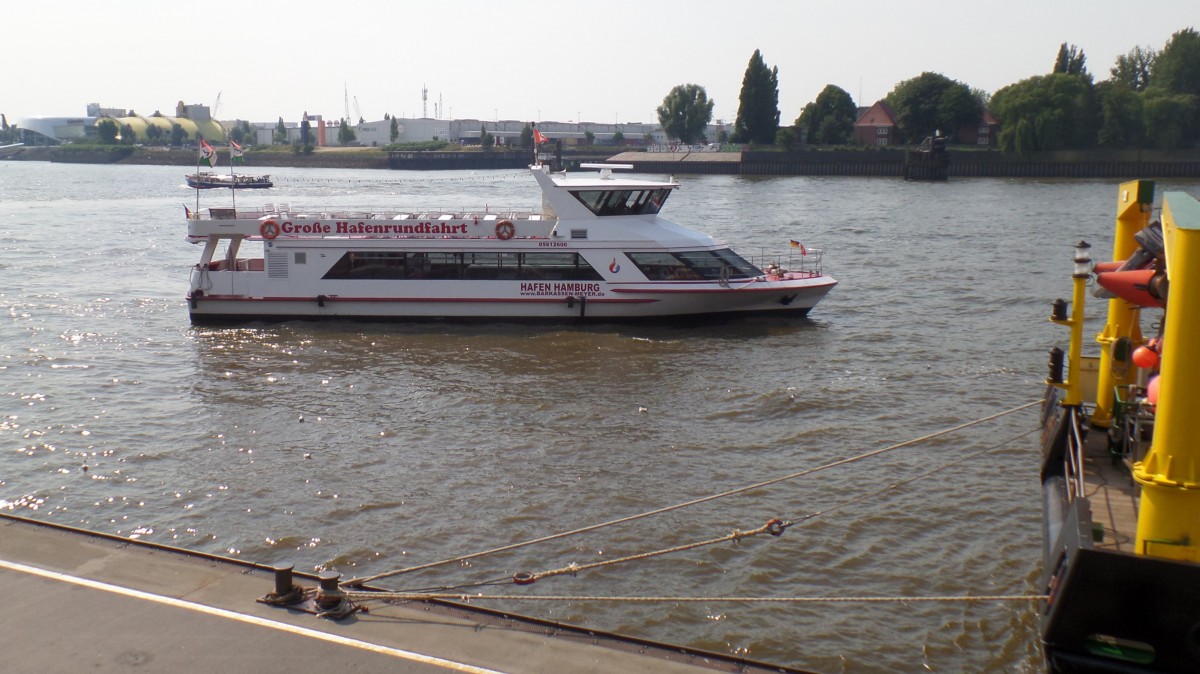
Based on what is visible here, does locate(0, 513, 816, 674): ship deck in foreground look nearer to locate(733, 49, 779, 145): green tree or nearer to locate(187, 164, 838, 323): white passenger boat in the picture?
locate(187, 164, 838, 323): white passenger boat

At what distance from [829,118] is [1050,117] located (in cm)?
2864

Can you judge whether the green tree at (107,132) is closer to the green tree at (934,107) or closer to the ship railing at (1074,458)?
the green tree at (934,107)

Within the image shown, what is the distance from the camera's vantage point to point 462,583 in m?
10.2

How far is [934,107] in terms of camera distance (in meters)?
110

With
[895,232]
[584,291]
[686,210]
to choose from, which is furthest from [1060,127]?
[584,291]

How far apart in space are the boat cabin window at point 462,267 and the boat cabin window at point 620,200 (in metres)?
1.26

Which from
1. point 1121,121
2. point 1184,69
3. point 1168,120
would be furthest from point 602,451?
point 1184,69

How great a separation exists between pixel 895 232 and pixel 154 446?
36480 mm

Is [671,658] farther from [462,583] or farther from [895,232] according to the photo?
[895,232]

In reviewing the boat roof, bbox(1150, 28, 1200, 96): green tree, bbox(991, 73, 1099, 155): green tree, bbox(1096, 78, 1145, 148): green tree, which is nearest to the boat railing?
the boat roof

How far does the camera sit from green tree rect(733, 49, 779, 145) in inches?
4702

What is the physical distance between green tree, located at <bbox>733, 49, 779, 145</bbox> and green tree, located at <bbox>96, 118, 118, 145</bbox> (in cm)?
13541

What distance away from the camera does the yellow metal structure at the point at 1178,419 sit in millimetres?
4949

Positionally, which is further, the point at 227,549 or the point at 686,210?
the point at 686,210
